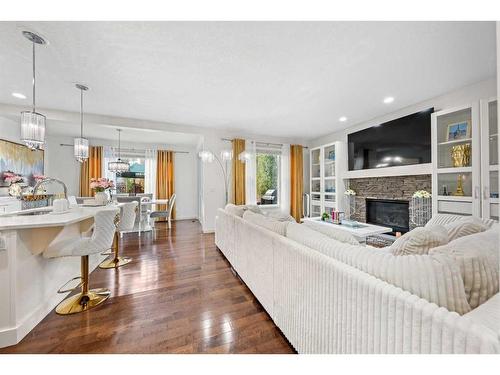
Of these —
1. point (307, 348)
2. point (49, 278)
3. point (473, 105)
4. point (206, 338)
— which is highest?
point (473, 105)

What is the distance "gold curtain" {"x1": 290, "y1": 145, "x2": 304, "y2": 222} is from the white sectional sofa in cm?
410

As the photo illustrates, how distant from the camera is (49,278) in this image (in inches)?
72.3

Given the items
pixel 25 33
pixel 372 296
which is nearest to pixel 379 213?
pixel 372 296

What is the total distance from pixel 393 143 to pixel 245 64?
125 inches

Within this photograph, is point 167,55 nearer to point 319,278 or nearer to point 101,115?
point 319,278

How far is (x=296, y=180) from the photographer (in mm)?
5801

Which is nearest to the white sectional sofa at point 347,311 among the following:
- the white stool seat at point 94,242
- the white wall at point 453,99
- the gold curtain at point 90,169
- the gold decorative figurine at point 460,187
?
the white stool seat at point 94,242

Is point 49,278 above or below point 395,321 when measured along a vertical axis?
below

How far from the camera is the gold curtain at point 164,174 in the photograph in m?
6.37

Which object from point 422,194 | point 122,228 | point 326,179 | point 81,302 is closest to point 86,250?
point 81,302

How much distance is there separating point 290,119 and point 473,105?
267cm

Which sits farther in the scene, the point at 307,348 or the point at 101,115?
the point at 101,115

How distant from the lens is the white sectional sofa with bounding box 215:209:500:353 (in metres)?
0.59

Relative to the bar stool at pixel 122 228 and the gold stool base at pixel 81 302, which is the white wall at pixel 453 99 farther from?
the gold stool base at pixel 81 302
